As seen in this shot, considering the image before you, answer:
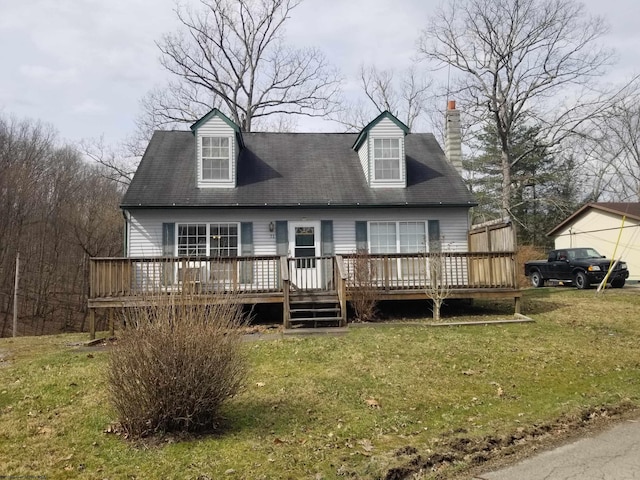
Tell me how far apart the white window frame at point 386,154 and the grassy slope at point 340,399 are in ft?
20.2

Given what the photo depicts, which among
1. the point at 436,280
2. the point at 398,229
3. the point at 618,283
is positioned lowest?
the point at 618,283

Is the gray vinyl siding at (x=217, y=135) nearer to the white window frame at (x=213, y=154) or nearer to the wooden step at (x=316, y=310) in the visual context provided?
the white window frame at (x=213, y=154)

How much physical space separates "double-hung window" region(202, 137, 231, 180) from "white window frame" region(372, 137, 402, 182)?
184 inches

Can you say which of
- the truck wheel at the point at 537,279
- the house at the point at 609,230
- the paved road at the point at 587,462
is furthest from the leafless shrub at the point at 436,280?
the house at the point at 609,230

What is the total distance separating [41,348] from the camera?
397 inches

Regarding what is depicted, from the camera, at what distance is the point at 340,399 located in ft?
18.9

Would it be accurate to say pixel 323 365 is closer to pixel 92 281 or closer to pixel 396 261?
pixel 396 261

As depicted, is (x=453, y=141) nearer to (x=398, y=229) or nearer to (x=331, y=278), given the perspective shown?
(x=398, y=229)

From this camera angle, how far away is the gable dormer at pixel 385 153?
577 inches

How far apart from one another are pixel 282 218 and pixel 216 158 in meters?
2.91

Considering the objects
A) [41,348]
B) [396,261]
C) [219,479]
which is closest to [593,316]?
[396,261]

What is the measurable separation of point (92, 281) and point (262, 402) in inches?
270

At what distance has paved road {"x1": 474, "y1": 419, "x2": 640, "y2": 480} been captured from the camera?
379 cm

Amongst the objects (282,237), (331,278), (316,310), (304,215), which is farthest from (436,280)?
(282,237)
